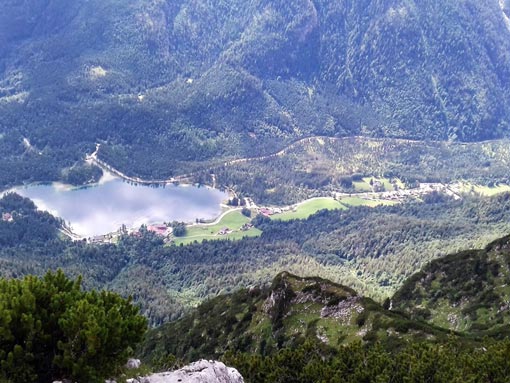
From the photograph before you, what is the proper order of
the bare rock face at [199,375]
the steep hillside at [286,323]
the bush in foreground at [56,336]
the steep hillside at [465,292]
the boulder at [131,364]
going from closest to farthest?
the bush in foreground at [56,336]
the bare rock face at [199,375]
the boulder at [131,364]
the steep hillside at [286,323]
the steep hillside at [465,292]

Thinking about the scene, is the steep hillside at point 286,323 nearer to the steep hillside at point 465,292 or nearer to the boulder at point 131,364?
the steep hillside at point 465,292

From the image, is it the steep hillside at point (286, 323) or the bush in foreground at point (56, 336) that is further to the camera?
the steep hillside at point (286, 323)

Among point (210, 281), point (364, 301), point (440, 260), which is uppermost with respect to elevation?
point (364, 301)

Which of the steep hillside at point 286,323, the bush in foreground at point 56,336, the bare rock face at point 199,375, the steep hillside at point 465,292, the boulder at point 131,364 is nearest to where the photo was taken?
the bush in foreground at point 56,336

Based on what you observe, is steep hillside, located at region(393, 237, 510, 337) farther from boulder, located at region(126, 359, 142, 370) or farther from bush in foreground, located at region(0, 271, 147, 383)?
bush in foreground, located at region(0, 271, 147, 383)

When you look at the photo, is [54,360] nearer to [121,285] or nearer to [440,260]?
[440,260]

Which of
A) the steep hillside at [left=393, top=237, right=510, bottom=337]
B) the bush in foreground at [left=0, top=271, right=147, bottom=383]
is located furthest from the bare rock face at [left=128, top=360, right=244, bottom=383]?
the steep hillside at [left=393, top=237, right=510, bottom=337]

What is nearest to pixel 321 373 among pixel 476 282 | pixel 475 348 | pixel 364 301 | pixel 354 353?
pixel 354 353

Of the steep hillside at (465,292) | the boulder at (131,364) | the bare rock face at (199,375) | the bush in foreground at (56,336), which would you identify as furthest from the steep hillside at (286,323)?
the bush in foreground at (56,336)
